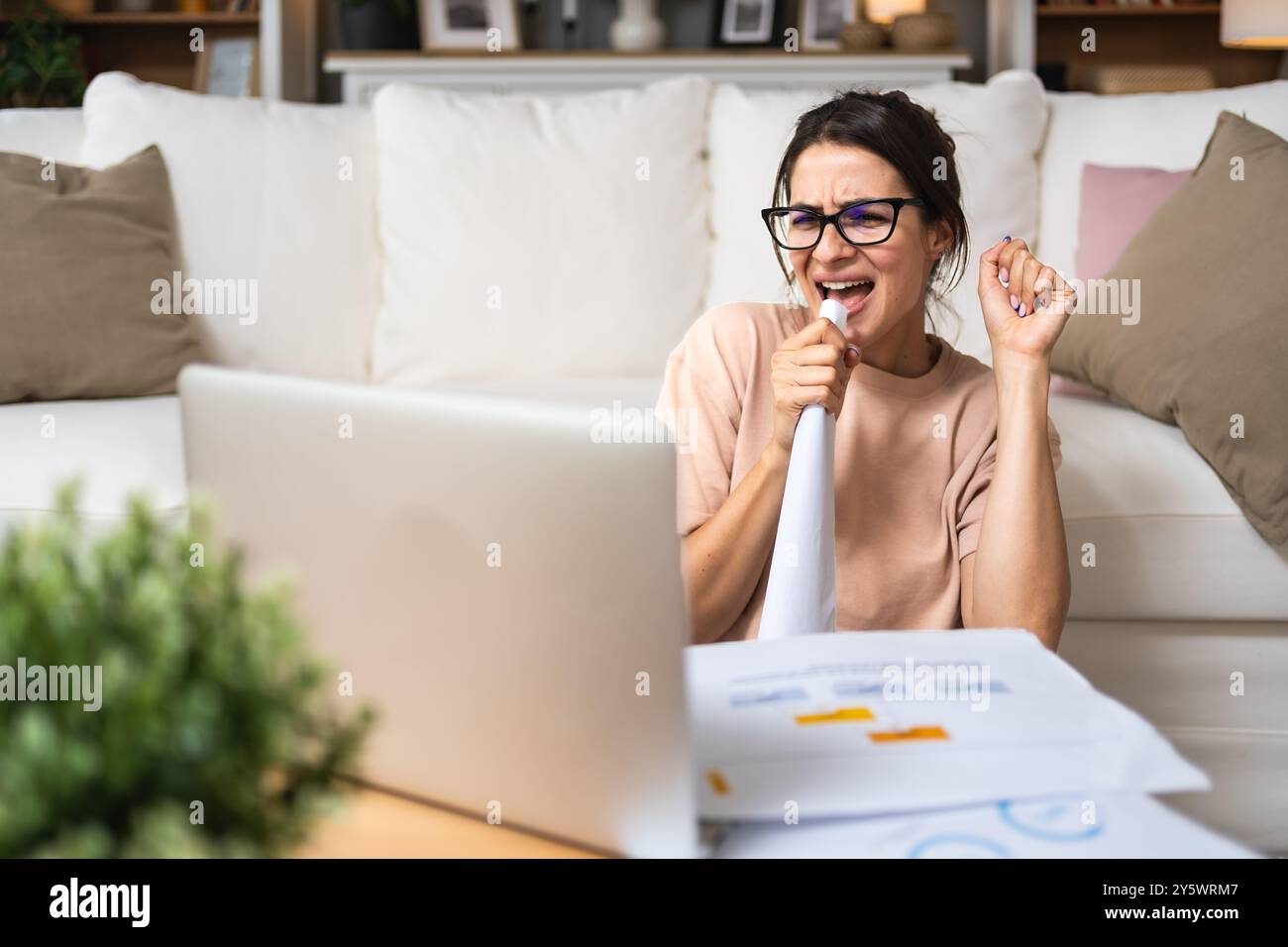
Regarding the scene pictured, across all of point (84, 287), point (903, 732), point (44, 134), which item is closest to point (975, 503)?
point (903, 732)

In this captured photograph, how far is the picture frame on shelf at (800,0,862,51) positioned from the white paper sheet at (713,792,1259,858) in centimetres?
384

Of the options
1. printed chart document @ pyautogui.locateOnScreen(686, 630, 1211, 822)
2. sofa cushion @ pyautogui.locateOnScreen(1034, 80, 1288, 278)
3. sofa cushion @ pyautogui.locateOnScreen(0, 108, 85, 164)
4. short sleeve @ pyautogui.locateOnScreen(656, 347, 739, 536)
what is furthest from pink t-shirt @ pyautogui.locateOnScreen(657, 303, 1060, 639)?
sofa cushion @ pyautogui.locateOnScreen(0, 108, 85, 164)

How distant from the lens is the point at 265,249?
231 centimetres

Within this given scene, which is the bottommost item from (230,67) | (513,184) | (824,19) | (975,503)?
(975,503)

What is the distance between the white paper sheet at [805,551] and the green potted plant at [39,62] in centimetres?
344

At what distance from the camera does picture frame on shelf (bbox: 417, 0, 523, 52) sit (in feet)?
13.1

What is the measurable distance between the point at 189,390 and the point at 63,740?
1.16 ft

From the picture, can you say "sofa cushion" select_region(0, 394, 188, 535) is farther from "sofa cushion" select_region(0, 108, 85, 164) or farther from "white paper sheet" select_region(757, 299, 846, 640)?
"white paper sheet" select_region(757, 299, 846, 640)

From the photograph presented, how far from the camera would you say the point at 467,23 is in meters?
4.04

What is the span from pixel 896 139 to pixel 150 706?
1.12 meters

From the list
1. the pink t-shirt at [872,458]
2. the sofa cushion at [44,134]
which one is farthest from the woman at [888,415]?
the sofa cushion at [44,134]

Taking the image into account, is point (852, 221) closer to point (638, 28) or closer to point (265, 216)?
point (265, 216)

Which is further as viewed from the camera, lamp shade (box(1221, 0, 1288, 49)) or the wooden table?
lamp shade (box(1221, 0, 1288, 49))
